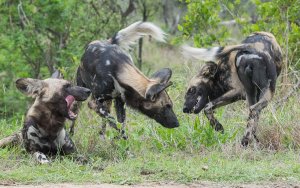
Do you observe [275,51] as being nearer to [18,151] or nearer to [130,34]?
[130,34]

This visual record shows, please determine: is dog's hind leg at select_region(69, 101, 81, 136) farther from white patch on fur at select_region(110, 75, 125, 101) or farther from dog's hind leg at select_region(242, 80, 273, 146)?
dog's hind leg at select_region(242, 80, 273, 146)

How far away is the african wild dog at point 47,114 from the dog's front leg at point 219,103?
133 cm

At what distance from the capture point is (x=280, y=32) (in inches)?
306

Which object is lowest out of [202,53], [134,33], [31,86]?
[31,86]

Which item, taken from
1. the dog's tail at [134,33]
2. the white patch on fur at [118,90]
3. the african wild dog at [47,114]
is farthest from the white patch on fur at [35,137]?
the dog's tail at [134,33]

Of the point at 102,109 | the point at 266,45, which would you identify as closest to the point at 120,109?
the point at 102,109

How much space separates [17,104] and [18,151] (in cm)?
404

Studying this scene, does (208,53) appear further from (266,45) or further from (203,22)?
(203,22)

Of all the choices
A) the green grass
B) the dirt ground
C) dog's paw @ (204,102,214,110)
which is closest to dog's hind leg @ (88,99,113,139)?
the green grass

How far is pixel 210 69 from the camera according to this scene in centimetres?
616

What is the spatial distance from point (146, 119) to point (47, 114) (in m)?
1.46

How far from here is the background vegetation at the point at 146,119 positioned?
465 cm

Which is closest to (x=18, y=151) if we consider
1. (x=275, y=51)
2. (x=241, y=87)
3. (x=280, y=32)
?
(x=241, y=87)

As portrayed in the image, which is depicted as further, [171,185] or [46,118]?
[46,118]
